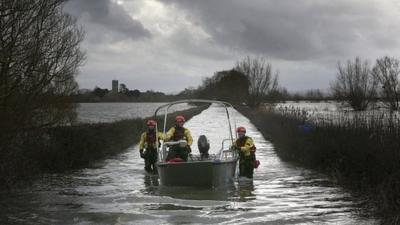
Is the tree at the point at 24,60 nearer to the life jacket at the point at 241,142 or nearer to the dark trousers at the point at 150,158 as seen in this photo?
the dark trousers at the point at 150,158

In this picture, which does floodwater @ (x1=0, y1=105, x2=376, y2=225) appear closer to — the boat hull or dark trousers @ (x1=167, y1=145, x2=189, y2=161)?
the boat hull

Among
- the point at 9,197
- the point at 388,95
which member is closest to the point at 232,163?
the point at 9,197

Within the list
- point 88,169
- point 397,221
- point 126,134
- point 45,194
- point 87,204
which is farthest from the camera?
point 126,134

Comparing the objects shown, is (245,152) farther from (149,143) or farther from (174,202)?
(174,202)

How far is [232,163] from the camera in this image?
1616cm

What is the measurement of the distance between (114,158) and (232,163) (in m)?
9.37

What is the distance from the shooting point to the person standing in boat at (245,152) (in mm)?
17031

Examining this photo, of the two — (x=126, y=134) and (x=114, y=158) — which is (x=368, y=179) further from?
(x=126, y=134)

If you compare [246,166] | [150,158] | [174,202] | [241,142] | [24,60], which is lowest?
[174,202]

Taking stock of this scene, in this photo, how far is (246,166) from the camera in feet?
56.9

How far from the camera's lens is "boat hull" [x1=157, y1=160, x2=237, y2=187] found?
48.8 feet

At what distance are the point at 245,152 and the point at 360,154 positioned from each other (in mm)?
3473

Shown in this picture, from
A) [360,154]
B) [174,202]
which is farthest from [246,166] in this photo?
[174,202]

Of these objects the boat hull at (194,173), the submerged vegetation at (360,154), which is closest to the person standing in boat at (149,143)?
the boat hull at (194,173)
